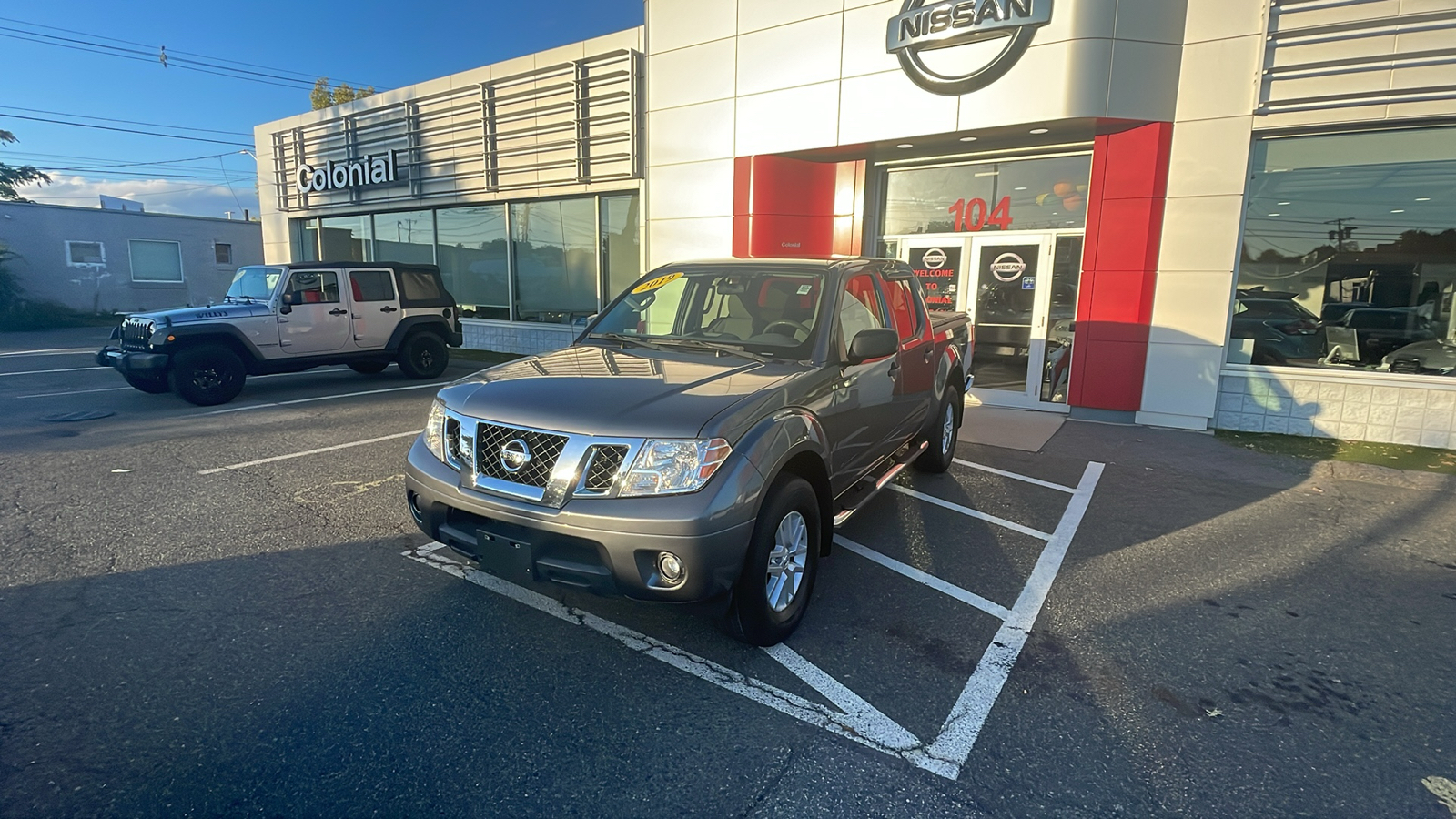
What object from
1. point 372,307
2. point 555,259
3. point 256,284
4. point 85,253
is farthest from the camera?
point 85,253

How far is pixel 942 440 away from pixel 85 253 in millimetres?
32288

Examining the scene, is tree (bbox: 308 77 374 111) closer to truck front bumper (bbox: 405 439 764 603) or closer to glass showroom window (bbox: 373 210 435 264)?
glass showroom window (bbox: 373 210 435 264)

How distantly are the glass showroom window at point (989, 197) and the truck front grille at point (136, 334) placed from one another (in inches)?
392

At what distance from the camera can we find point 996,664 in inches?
132

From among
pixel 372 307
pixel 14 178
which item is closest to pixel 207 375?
pixel 372 307

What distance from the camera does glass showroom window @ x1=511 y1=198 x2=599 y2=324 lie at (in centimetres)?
1418

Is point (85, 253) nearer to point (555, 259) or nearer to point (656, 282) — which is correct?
point (555, 259)

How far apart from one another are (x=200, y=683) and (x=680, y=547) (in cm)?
213

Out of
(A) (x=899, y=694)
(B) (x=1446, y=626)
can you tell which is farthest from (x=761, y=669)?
(B) (x=1446, y=626)

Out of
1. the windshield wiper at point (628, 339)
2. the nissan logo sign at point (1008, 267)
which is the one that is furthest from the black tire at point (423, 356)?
the nissan logo sign at point (1008, 267)

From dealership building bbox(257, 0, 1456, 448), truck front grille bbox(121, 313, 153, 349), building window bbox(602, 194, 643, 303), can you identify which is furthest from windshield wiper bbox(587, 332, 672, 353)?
building window bbox(602, 194, 643, 303)

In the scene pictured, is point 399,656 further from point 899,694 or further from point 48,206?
point 48,206

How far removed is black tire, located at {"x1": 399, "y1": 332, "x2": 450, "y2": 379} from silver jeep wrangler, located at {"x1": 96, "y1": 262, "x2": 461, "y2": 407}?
1 centimetres

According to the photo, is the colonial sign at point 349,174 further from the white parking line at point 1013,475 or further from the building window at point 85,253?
the white parking line at point 1013,475
